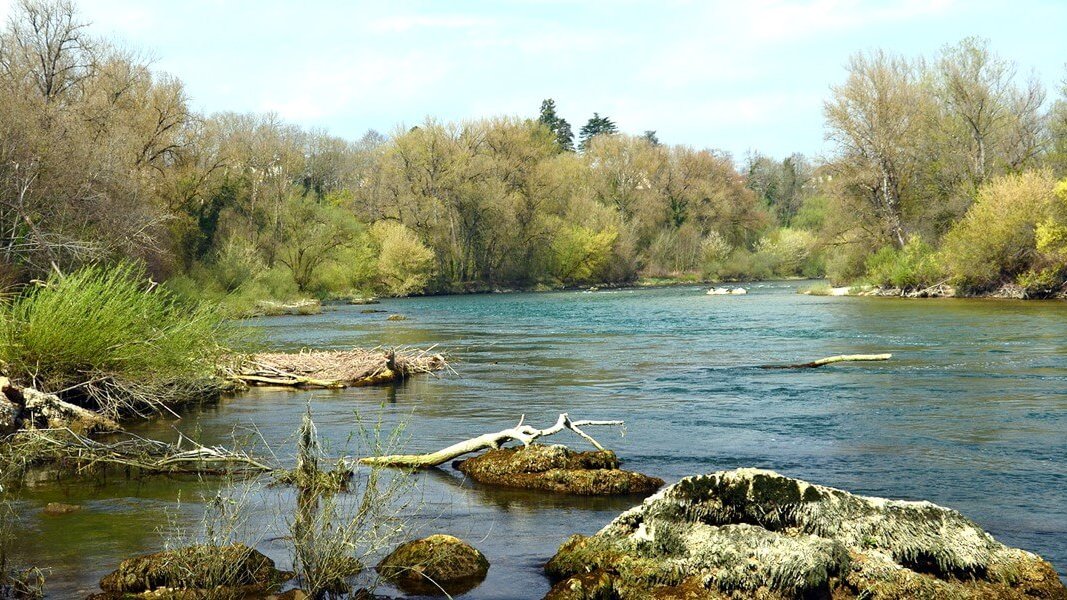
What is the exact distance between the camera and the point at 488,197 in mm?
75438

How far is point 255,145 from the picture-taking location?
58.9m

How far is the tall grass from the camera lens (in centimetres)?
1323

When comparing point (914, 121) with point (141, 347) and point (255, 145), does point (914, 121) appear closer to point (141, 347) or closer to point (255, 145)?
point (255, 145)

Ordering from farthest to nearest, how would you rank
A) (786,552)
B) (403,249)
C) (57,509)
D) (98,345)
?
(403,249) → (98,345) → (57,509) → (786,552)

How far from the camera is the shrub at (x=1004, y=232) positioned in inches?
1774

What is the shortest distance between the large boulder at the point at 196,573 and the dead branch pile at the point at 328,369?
12.5 meters

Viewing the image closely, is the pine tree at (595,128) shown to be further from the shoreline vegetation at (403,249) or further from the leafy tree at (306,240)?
the leafy tree at (306,240)

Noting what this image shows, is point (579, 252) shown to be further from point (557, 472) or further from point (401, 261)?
point (557, 472)

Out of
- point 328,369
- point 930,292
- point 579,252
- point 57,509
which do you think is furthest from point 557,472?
point 579,252

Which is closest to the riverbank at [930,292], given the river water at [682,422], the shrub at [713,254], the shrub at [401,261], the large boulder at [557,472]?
the river water at [682,422]

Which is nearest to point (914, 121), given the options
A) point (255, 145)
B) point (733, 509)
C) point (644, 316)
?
point (644, 316)

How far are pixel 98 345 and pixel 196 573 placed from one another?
8657 mm

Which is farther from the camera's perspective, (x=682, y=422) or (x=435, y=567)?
(x=682, y=422)

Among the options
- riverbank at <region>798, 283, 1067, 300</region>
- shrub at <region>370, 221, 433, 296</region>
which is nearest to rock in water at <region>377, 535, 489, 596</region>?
riverbank at <region>798, 283, 1067, 300</region>
